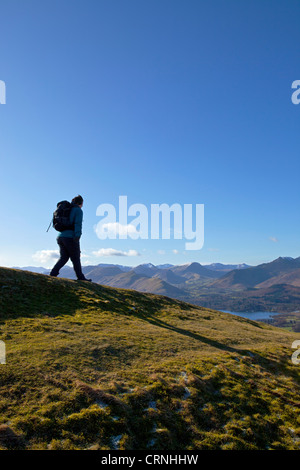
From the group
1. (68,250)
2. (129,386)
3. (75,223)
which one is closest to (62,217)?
(75,223)

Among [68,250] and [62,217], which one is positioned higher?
[62,217]

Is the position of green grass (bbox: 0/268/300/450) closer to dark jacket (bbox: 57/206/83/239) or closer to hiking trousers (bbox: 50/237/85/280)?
hiking trousers (bbox: 50/237/85/280)

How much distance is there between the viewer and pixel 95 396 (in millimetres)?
9672

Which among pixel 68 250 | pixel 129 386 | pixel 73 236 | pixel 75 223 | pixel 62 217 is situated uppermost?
pixel 62 217

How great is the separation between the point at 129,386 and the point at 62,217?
18338 mm

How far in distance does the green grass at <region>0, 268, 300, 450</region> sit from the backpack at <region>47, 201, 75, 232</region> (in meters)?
7.20

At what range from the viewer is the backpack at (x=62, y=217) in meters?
25.0

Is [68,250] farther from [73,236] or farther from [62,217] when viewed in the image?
[62,217]

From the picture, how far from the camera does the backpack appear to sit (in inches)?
984

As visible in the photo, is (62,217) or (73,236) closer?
(62,217)

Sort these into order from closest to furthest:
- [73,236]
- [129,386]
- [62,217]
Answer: [129,386] → [62,217] → [73,236]

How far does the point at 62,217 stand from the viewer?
25078mm
